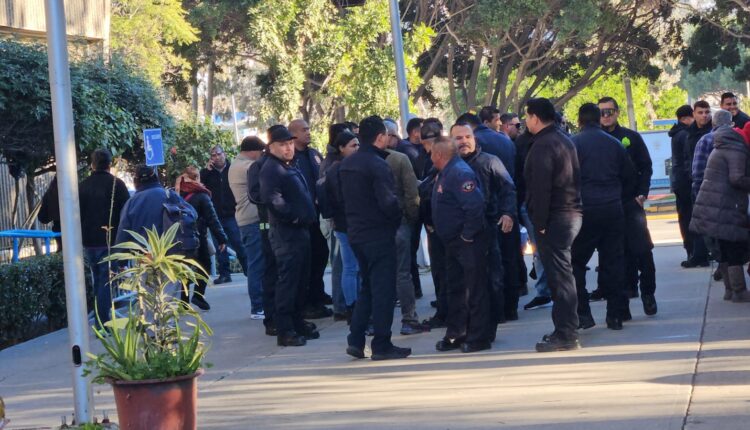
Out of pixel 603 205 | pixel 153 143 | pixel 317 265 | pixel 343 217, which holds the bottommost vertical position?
pixel 317 265

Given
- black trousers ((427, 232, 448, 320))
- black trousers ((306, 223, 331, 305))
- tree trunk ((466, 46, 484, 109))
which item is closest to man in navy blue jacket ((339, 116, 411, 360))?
black trousers ((427, 232, 448, 320))

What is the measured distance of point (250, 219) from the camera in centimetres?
1255

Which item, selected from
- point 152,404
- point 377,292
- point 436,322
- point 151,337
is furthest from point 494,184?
point 152,404

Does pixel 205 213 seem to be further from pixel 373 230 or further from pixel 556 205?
pixel 556 205

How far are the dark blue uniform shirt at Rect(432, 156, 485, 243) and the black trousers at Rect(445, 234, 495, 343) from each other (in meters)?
0.13

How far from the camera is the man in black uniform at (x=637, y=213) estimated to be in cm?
1091

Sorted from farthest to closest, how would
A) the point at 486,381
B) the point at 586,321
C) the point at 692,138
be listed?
the point at 692,138 < the point at 586,321 < the point at 486,381

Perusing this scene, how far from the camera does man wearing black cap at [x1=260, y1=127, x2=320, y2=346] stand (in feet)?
34.6

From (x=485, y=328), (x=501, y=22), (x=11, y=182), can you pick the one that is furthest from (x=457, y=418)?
(x=501, y=22)

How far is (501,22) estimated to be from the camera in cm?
3309

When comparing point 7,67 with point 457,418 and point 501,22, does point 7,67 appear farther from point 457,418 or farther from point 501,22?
point 501,22

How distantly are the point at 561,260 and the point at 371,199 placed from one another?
5.29ft

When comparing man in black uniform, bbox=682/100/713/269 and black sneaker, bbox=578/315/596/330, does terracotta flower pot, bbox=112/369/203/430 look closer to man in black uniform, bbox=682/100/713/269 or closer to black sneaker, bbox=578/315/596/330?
black sneaker, bbox=578/315/596/330

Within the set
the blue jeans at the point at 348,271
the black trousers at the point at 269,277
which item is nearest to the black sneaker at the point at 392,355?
the blue jeans at the point at 348,271
